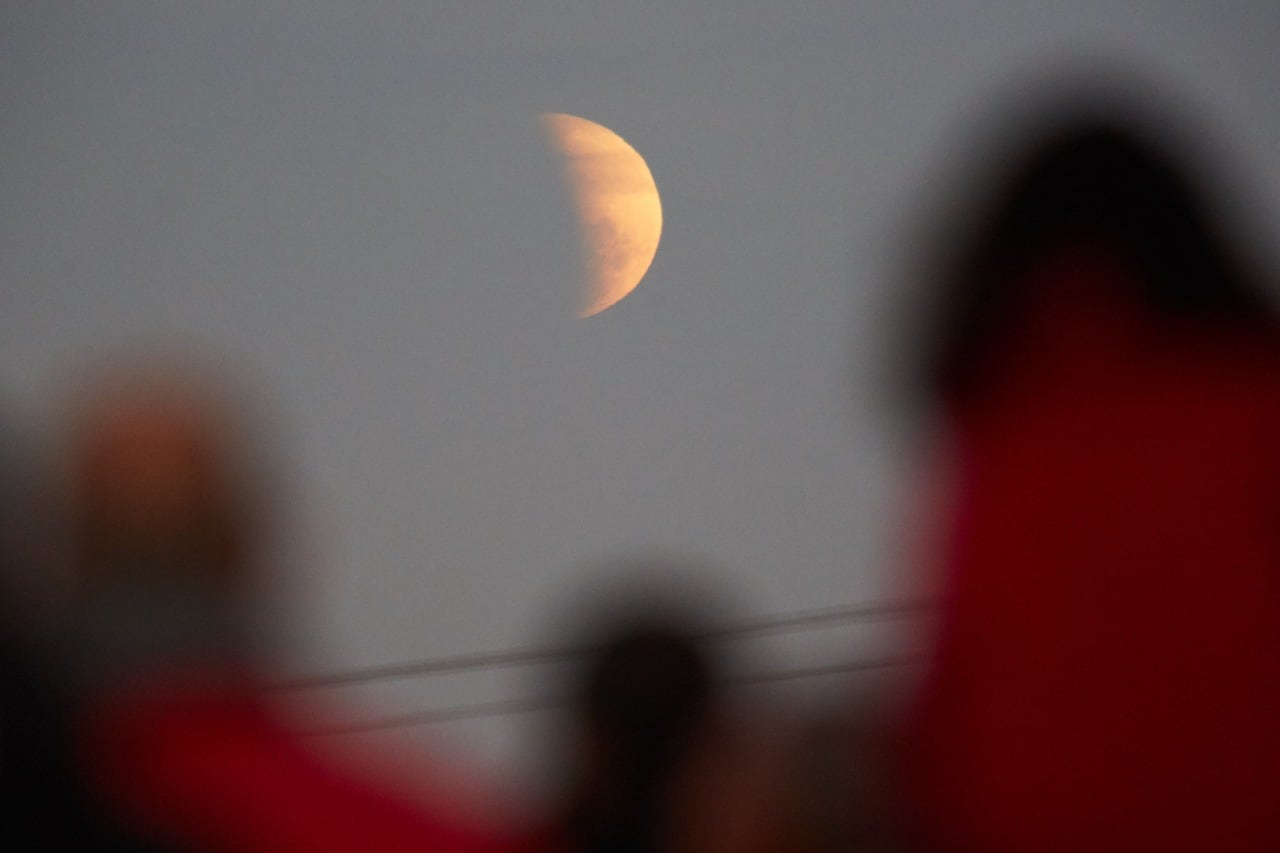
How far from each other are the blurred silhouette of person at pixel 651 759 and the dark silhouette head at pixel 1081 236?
441mm

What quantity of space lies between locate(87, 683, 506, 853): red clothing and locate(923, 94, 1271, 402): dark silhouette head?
403 mm

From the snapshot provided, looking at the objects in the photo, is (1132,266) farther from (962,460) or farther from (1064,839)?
(1064,839)

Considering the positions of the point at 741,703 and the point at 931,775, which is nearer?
the point at 931,775

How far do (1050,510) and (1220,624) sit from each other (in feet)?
0.31

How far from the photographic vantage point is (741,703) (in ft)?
3.76

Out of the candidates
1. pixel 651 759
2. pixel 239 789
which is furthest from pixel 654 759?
pixel 239 789

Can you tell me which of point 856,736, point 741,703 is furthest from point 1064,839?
point 741,703

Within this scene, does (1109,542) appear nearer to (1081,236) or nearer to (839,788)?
(1081,236)

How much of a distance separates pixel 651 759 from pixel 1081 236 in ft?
1.80

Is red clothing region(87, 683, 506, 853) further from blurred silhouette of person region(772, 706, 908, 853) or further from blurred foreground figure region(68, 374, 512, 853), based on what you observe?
blurred silhouette of person region(772, 706, 908, 853)

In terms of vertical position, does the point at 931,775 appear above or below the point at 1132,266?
below

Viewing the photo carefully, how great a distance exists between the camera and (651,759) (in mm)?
969

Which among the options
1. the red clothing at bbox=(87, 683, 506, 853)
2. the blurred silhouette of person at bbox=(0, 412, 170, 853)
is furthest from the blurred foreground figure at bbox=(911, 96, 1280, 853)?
the blurred silhouette of person at bbox=(0, 412, 170, 853)

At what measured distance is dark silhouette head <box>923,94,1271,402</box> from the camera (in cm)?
64
